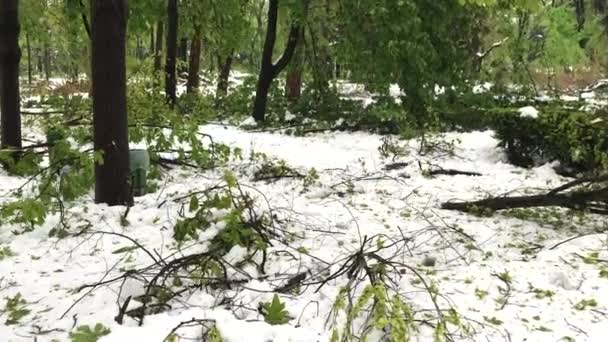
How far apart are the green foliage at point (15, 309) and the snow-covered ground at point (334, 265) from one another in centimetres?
3

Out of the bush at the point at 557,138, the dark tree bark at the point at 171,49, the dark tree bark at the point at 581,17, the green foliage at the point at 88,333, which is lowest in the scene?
the green foliage at the point at 88,333

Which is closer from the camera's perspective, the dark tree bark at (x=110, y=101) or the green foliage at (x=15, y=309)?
the green foliage at (x=15, y=309)

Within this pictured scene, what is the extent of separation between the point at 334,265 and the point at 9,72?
5382 millimetres

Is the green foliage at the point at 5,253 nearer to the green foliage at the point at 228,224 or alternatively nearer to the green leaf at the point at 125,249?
the green leaf at the point at 125,249

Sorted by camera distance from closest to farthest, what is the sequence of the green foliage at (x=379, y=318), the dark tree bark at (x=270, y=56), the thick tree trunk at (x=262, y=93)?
the green foliage at (x=379, y=318) < the dark tree bark at (x=270, y=56) < the thick tree trunk at (x=262, y=93)

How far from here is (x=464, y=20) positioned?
1191 centimetres

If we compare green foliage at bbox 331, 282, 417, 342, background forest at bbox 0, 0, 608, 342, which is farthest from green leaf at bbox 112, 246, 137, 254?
green foliage at bbox 331, 282, 417, 342

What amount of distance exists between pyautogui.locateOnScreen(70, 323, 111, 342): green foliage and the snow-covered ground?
0.06 metres

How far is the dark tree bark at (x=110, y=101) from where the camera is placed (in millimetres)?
4496

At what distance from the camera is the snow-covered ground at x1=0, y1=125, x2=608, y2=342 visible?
2898 millimetres

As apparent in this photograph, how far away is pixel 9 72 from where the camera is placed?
6.77m

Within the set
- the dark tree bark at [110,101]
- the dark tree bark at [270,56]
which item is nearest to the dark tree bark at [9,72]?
the dark tree bark at [110,101]

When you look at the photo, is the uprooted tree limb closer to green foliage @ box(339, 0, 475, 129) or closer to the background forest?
the background forest

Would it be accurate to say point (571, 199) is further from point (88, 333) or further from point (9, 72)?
point (9, 72)
